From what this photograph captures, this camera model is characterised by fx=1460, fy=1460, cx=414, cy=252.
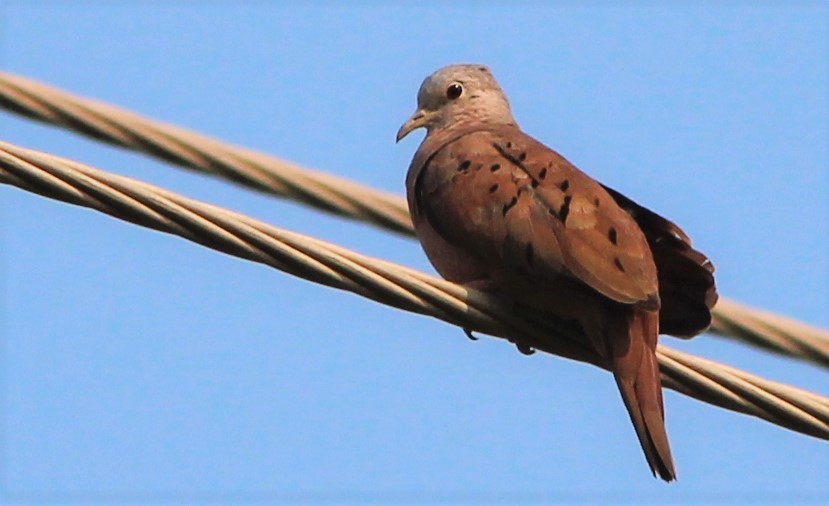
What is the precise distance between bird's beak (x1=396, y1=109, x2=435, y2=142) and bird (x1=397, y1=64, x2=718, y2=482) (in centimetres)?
119

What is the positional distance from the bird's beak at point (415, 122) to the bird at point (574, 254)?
1.19 meters

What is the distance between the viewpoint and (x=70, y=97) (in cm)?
511

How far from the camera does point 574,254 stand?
4.72 m

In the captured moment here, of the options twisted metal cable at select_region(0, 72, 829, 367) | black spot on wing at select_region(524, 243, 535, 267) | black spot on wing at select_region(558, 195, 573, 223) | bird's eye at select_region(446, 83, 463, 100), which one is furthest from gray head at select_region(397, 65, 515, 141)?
black spot on wing at select_region(524, 243, 535, 267)

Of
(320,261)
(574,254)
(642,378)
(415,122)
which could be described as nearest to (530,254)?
(574,254)

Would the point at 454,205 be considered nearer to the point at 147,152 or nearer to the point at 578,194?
the point at 578,194

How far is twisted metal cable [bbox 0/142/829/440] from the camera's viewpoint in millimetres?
3713

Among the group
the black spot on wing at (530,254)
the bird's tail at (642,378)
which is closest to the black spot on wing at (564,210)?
the black spot on wing at (530,254)

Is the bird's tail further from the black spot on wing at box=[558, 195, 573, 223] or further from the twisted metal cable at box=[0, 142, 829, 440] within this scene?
the black spot on wing at box=[558, 195, 573, 223]

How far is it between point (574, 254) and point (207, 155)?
1.28 m

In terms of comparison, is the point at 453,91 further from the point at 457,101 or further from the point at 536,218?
the point at 536,218

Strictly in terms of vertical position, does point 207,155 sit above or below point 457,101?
below

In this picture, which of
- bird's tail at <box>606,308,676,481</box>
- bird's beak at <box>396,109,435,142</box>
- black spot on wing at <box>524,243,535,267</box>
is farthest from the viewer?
bird's beak at <box>396,109,435,142</box>

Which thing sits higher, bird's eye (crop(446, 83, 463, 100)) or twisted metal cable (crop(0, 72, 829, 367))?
bird's eye (crop(446, 83, 463, 100))
